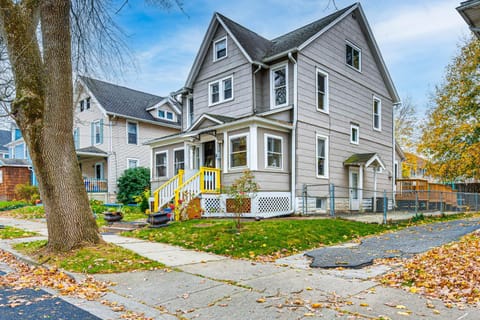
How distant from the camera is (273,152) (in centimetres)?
1440

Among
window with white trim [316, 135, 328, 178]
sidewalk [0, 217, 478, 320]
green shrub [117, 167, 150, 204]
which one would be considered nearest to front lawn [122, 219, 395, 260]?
sidewalk [0, 217, 478, 320]

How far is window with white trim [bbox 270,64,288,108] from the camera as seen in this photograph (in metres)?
15.4

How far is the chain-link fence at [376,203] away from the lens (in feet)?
48.5

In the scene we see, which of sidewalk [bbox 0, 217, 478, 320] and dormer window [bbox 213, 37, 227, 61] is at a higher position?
dormer window [bbox 213, 37, 227, 61]

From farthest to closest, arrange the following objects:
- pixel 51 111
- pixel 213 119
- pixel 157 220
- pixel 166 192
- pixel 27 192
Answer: pixel 27 192 → pixel 166 192 → pixel 213 119 → pixel 157 220 → pixel 51 111

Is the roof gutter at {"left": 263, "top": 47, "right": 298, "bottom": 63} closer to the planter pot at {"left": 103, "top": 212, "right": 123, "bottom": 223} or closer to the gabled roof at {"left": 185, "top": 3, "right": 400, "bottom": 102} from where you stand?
the gabled roof at {"left": 185, "top": 3, "right": 400, "bottom": 102}

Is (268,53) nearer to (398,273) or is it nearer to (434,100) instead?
(398,273)

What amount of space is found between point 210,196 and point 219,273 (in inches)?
325

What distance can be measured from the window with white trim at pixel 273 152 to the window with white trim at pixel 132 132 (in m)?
13.8

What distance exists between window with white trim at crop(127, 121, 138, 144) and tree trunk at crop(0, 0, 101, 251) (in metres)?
18.0

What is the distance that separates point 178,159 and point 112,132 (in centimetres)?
859

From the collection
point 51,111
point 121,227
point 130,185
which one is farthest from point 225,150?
point 130,185

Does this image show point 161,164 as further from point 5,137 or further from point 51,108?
point 5,137

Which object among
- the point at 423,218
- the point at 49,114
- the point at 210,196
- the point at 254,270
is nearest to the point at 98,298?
the point at 254,270
